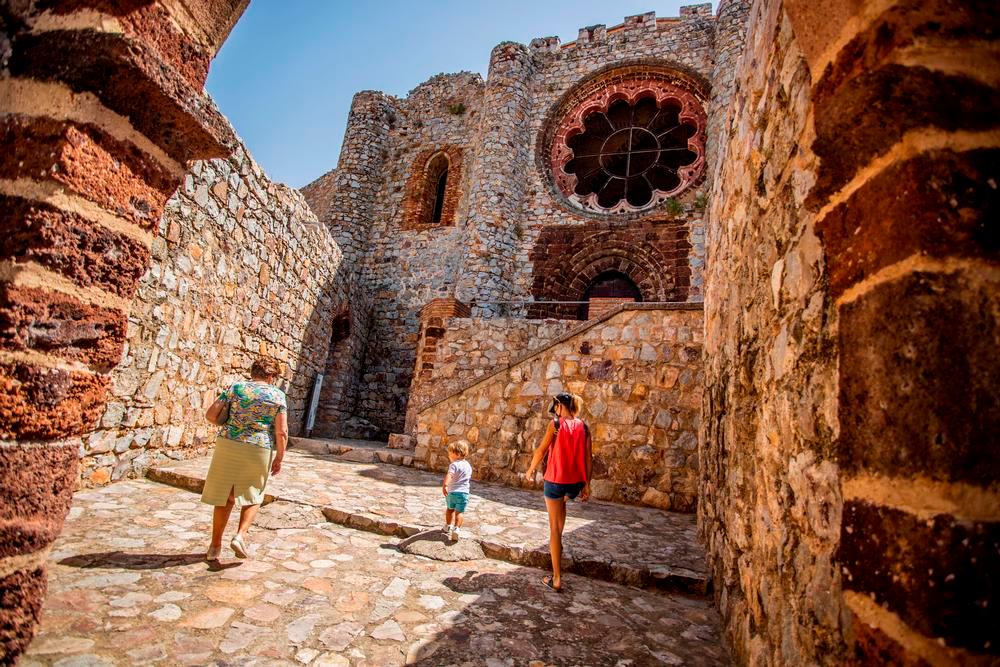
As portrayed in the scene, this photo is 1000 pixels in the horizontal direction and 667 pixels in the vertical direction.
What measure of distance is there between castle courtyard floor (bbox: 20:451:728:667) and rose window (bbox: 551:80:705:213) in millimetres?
10750

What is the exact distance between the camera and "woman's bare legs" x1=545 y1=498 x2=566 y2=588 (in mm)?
3166

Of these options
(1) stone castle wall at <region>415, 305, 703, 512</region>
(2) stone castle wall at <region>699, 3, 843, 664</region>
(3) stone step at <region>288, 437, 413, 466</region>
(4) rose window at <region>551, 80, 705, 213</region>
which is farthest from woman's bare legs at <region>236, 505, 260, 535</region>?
(4) rose window at <region>551, 80, 705, 213</region>

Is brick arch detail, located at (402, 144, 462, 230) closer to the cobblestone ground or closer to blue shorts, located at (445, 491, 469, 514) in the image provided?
blue shorts, located at (445, 491, 469, 514)

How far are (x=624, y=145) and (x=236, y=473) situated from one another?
43.5 feet

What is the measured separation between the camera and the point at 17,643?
1325 millimetres

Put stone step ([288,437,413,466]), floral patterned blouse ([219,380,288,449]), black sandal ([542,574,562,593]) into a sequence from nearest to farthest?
black sandal ([542,574,562,593]), floral patterned blouse ([219,380,288,449]), stone step ([288,437,413,466])

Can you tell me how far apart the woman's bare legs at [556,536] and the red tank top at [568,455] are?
163 mm

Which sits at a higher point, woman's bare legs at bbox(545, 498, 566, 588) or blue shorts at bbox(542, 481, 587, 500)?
blue shorts at bbox(542, 481, 587, 500)

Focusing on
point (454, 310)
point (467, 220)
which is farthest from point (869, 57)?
point (467, 220)

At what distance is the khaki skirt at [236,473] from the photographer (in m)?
3.11

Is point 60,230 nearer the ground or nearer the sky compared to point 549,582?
nearer the sky

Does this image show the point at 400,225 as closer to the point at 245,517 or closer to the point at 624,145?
the point at 624,145

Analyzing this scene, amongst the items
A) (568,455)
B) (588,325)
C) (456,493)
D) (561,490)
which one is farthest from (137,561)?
(588,325)

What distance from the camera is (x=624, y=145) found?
1349 centimetres
